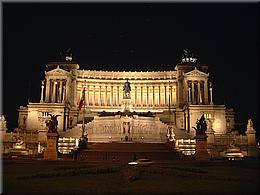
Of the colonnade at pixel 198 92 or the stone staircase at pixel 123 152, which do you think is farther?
the colonnade at pixel 198 92

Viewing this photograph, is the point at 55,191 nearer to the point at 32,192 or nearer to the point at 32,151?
the point at 32,192

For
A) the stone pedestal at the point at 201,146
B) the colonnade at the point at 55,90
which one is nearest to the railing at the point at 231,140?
the stone pedestal at the point at 201,146

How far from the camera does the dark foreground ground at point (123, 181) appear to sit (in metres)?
18.0

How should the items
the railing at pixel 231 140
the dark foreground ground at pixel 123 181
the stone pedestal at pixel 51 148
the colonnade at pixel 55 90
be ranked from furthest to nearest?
the colonnade at pixel 55 90
the railing at pixel 231 140
the stone pedestal at pixel 51 148
the dark foreground ground at pixel 123 181

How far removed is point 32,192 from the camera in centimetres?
1717

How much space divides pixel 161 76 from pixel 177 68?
564 centimetres

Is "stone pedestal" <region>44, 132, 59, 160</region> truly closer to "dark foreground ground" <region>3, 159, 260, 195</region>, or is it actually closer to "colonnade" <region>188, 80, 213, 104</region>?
"dark foreground ground" <region>3, 159, 260, 195</region>

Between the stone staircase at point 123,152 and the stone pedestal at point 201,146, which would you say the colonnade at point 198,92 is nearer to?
the stone staircase at point 123,152

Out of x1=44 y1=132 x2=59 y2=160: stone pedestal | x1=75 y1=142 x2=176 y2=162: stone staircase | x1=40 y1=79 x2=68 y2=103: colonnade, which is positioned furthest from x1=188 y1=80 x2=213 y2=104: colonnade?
x1=44 y1=132 x2=59 y2=160: stone pedestal

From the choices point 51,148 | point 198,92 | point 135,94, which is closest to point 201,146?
point 51,148

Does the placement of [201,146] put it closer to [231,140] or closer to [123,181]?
[123,181]

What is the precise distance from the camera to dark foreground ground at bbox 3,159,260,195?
1800 cm

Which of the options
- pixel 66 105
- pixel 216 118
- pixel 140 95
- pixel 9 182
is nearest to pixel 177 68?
pixel 140 95

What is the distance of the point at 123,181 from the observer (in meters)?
21.2
